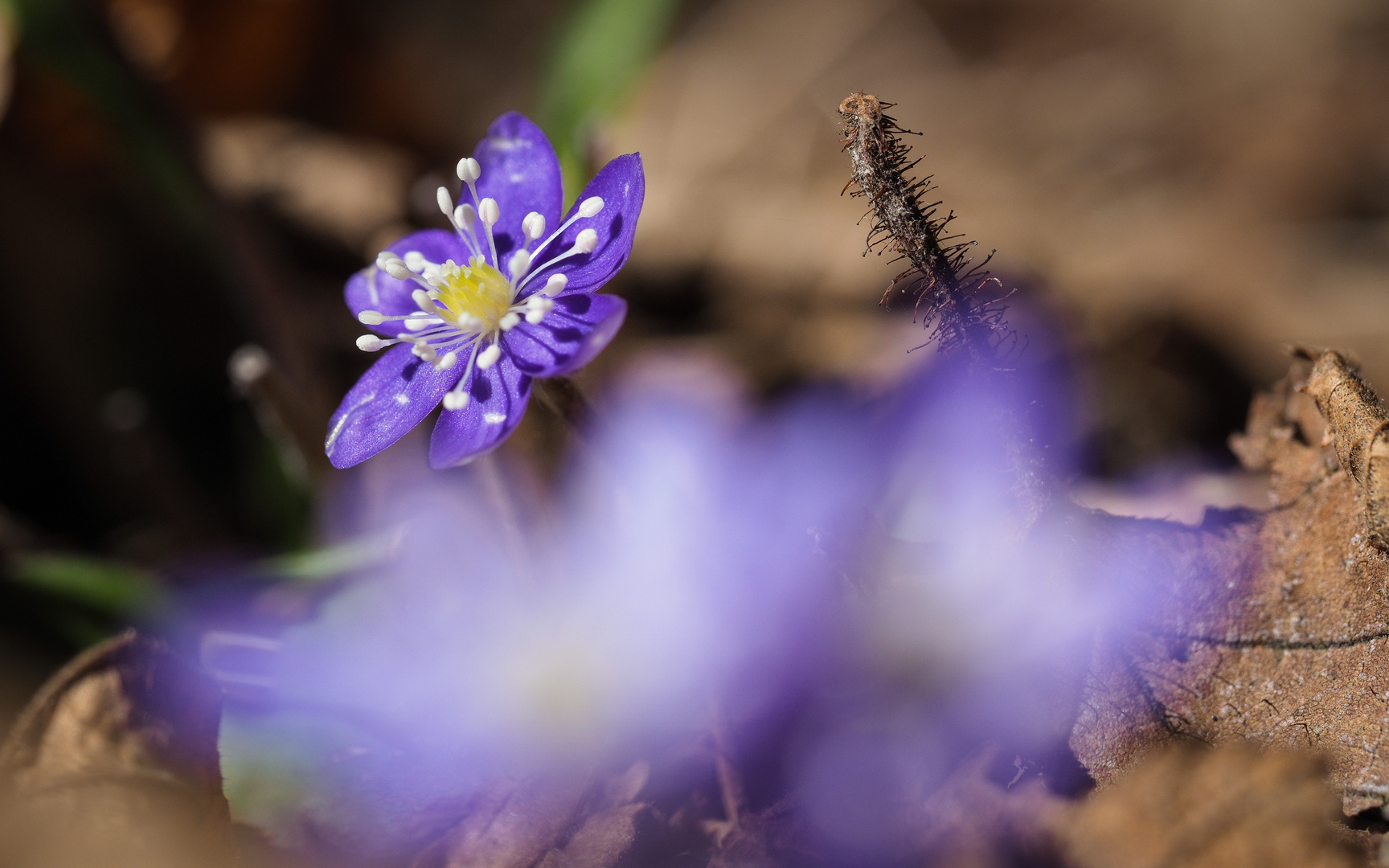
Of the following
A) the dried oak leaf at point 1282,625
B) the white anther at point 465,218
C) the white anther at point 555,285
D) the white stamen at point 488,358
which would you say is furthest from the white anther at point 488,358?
the dried oak leaf at point 1282,625

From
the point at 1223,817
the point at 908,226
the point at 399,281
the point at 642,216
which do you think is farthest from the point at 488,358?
the point at 642,216

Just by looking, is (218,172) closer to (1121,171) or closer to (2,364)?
(2,364)

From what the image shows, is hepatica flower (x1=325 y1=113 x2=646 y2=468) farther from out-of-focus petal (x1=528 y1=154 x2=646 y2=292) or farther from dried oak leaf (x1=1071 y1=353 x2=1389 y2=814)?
dried oak leaf (x1=1071 y1=353 x2=1389 y2=814)

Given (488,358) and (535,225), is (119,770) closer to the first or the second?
(488,358)

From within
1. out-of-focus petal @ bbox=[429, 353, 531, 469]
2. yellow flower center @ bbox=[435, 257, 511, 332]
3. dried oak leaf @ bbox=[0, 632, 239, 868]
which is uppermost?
yellow flower center @ bbox=[435, 257, 511, 332]

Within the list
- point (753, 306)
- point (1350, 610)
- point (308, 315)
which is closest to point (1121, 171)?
point (753, 306)

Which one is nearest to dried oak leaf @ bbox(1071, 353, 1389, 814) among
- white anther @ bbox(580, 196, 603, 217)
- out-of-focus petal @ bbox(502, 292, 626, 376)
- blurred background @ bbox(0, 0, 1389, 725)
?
blurred background @ bbox(0, 0, 1389, 725)
